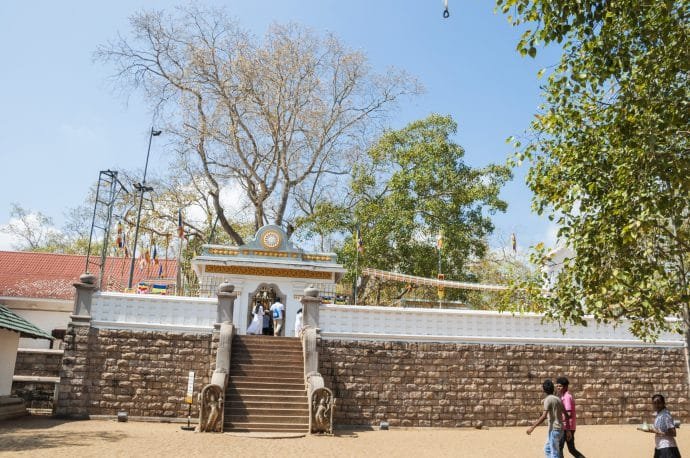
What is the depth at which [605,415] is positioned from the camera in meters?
14.2

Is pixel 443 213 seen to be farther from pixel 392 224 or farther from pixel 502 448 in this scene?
pixel 502 448

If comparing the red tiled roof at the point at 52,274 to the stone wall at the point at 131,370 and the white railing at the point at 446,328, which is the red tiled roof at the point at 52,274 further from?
the white railing at the point at 446,328

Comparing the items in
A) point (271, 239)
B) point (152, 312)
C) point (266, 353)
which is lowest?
point (266, 353)

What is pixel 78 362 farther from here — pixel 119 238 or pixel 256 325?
pixel 119 238

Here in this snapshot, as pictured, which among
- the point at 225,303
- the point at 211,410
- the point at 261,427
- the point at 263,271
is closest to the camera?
the point at 211,410

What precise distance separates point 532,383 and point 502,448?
3743 mm

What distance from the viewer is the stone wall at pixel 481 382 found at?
1366 centimetres

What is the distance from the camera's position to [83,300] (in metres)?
13.5

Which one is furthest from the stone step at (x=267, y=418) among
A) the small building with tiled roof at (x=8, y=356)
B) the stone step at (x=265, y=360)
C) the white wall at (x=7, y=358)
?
the white wall at (x=7, y=358)

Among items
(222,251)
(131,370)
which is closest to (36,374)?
(131,370)

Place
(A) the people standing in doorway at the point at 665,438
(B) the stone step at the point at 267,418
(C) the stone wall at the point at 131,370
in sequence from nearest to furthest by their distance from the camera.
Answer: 1. (A) the people standing in doorway at the point at 665,438
2. (B) the stone step at the point at 267,418
3. (C) the stone wall at the point at 131,370

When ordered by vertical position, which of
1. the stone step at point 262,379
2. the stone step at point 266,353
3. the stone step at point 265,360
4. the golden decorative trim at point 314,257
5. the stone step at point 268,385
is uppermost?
the golden decorative trim at point 314,257

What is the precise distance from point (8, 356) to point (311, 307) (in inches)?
266

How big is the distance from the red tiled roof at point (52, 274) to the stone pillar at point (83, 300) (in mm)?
8933
